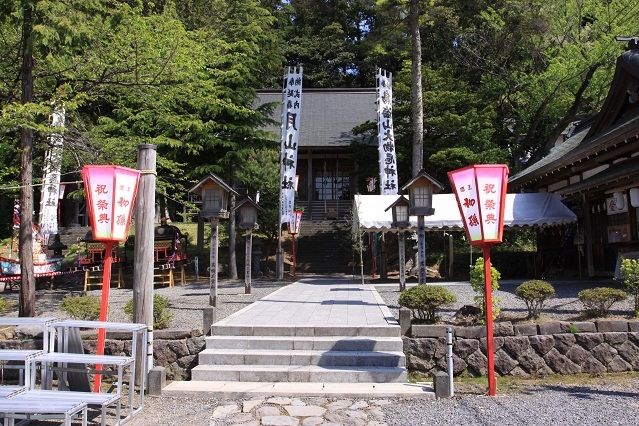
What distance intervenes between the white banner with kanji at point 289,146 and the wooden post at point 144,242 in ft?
36.6

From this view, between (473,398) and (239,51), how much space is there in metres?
13.9

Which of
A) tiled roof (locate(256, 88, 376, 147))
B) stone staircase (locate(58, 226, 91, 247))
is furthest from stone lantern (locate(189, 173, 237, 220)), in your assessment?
tiled roof (locate(256, 88, 376, 147))

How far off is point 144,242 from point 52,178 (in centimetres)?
719

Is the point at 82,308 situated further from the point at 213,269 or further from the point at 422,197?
the point at 422,197

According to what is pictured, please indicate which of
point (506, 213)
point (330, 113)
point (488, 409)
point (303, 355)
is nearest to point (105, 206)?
point (303, 355)

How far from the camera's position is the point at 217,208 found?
10.2m

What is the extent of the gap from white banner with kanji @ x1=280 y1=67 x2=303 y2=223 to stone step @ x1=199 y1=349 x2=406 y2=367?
11.1m

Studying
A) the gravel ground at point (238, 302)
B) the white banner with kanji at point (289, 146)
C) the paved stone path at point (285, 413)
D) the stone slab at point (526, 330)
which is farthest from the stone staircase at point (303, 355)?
the white banner with kanji at point (289, 146)

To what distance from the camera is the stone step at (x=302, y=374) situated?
6.05 metres

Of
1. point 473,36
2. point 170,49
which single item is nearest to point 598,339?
point 170,49

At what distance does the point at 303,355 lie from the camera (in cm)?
648

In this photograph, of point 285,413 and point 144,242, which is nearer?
point 285,413

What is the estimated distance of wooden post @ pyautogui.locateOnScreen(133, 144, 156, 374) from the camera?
6.24 m

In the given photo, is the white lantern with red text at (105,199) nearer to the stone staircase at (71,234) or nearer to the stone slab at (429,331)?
the stone slab at (429,331)
